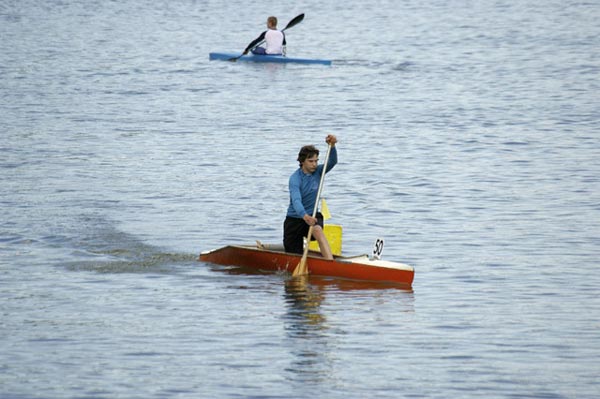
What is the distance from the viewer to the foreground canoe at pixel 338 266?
14.8 m

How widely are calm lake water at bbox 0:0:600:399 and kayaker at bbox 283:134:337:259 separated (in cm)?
57

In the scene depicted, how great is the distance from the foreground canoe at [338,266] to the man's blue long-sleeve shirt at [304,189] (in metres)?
0.54

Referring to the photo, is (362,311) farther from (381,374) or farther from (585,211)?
(585,211)

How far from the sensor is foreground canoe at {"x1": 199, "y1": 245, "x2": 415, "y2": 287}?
48.6ft

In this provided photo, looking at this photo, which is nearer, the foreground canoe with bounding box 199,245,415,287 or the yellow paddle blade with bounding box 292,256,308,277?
the foreground canoe with bounding box 199,245,415,287

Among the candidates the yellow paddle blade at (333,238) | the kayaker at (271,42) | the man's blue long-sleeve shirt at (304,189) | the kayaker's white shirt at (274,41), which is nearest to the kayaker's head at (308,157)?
the man's blue long-sleeve shirt at (304,189)

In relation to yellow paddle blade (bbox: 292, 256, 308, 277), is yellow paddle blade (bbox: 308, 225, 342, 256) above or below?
above

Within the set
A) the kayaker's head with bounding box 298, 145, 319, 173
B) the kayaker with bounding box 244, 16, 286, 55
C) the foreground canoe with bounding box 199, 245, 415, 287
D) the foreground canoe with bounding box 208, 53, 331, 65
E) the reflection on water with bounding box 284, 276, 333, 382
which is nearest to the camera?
the reflection on water with bounding box 284, 276, 333, 382

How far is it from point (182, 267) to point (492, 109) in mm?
18216

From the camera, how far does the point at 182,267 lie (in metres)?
16.2

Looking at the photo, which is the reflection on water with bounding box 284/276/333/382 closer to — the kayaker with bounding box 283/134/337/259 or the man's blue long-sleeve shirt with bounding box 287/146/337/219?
the kayaker with bounding box 283/134/337/259

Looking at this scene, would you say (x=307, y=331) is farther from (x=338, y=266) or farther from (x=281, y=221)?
(x=281, y=221)

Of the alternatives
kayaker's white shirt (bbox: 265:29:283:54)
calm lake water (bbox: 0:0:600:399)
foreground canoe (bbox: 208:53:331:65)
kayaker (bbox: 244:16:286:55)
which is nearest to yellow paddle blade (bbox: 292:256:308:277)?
calm lake water (bbox: 0:0:600:399)

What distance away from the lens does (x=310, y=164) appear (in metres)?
15.0
